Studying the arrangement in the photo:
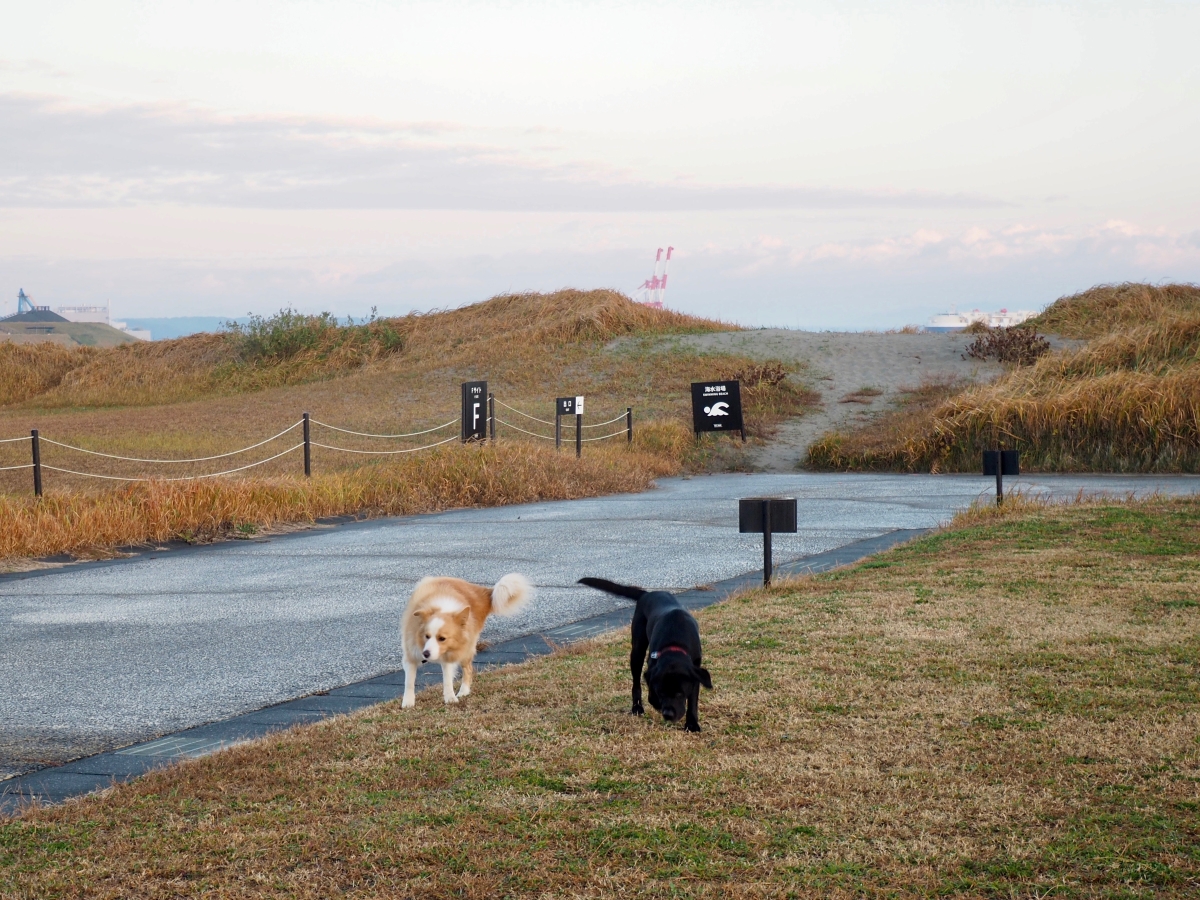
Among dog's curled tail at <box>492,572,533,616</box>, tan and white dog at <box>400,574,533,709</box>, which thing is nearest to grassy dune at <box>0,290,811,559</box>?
tan and white dog at <box>400,574,533,709</box>

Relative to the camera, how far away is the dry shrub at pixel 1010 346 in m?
31.6

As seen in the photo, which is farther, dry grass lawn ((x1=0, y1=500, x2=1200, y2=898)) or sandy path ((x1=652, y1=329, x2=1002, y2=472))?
sandy path ((x1=652, y1=329, x2=1002, y2=472))

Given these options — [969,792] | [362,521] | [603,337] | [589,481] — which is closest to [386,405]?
[603,337]

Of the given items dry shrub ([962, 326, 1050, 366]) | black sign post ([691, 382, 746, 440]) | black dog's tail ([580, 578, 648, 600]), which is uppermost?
dry shrub ([962, 326, 1050, 366])

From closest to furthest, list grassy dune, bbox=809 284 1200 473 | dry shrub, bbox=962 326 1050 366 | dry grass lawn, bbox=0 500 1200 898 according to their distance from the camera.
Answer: dry grass lawn, bbox=0 500 1200 898
grassy dune, bbox=809 284 1200 473
dry shrub, bbox=962 326 1050 366

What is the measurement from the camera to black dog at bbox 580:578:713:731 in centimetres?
498

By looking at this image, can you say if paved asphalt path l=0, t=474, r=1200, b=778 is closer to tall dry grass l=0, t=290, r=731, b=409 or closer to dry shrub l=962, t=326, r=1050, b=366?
dry shrub l=962, t=326, r=1050, b=366

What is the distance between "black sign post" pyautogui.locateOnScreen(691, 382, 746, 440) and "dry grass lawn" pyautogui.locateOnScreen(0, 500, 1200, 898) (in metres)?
18.3

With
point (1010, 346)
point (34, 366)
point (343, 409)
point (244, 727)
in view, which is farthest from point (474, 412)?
point (34, 366)

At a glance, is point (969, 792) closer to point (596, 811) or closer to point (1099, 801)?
point (1099, 801)

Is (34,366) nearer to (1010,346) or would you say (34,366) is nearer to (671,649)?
(1010,346)

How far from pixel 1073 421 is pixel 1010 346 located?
11055mm

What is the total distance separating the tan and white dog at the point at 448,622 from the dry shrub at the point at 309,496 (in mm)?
7385

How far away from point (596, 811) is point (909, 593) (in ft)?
16.0
